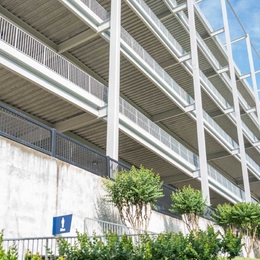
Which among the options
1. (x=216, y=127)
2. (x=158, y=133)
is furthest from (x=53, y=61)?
(x=216, y=127)

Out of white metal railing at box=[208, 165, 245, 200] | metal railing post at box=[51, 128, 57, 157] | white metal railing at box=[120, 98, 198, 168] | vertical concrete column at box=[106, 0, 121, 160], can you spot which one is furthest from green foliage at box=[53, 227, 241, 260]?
white metal railing at box=[208, 165, 245, 200]

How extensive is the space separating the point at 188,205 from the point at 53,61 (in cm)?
878

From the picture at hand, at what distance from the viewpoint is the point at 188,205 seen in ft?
56.9

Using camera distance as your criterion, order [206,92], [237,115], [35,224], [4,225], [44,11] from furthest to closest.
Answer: [237,115] < [206,92] < [44,11] < [35,224] < [4,225]

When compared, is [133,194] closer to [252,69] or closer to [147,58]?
[147,58]

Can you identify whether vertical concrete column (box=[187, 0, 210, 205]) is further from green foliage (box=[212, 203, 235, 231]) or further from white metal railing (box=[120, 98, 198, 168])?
green foliage (box=[212, 203, 235, 231])

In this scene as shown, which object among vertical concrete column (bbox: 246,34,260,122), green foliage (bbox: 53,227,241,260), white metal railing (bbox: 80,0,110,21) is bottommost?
green foliage (bbox: 53,227,241,260)

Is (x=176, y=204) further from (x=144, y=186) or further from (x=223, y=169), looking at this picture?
(x=223, y=169)

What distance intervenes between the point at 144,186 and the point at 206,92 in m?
17.4

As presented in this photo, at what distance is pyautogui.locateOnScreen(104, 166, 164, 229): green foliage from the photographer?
12688 mm

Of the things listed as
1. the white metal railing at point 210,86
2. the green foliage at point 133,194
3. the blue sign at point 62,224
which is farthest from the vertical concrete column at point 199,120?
the blue sign at point 62,224

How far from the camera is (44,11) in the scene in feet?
59.8

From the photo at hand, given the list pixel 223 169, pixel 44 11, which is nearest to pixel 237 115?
pixel 223 169

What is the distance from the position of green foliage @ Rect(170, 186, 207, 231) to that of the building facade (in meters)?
3.48
